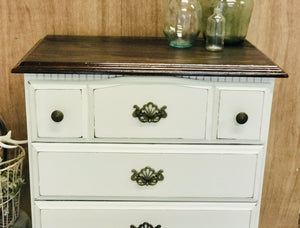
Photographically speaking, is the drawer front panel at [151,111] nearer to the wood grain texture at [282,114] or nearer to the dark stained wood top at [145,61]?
the dark stained wood top at [145,61]

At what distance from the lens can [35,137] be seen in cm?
129

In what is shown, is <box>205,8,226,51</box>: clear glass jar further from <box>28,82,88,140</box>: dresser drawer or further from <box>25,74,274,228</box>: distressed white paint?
<box>28,82,88,140</box>: dresser drawer

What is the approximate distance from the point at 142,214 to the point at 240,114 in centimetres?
39

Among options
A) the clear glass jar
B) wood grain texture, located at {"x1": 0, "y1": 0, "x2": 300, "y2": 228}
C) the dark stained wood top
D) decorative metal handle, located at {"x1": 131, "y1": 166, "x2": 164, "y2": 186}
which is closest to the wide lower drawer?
decorative metal handle, located at {"x1": 131, "y1": 166, "x2": 164, "y2": 186}

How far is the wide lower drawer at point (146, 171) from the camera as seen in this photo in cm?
131

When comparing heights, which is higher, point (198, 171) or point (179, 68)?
point (179, 68)

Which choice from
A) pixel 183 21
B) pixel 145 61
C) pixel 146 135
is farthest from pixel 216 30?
pixel 146 135

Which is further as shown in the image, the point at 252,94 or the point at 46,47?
the point at 46,47

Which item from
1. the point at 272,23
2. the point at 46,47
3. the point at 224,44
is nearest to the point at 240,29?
the point at 224,44

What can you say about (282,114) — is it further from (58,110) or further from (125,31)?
(58,110)

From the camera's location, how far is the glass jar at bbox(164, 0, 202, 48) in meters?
1.44

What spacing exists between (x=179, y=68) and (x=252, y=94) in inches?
8.0

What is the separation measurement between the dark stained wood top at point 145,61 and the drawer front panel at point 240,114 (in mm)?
59

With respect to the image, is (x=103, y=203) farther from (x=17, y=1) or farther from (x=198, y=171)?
(x=17, y=1)
